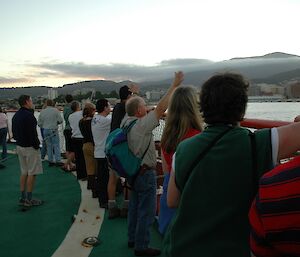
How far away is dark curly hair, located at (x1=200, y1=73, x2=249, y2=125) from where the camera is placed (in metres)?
1.52

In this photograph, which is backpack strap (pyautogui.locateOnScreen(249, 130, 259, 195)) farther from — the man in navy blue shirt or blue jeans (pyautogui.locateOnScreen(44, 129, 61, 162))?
blue jeans (pyautogui.locateOnScreen(44, 129, 61, 162))

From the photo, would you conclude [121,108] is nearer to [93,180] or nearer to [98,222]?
[98,222]

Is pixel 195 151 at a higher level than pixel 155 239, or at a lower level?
higher

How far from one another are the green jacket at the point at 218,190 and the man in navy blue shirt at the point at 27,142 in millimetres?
4047

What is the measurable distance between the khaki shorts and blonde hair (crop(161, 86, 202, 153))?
367 cm

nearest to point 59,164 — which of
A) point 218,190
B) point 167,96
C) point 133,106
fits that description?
point 133,106

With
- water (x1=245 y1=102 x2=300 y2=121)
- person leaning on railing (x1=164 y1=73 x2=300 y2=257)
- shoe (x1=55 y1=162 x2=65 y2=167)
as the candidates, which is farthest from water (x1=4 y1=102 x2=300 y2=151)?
shoe (x1=55 y1=162 x2=65 y2=167)

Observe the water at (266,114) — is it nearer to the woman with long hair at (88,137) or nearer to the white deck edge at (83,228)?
the woman with long hair at (88,137)

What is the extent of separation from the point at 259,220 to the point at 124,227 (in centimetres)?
338

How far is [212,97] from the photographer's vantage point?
5.04 ft

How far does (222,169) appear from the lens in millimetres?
1482

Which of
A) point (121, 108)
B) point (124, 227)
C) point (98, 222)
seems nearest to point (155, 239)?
point (124, 227)

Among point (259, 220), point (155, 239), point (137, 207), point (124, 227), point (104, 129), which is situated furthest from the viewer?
point (104, 129)

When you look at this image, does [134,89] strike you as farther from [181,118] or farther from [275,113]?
[275,113]
